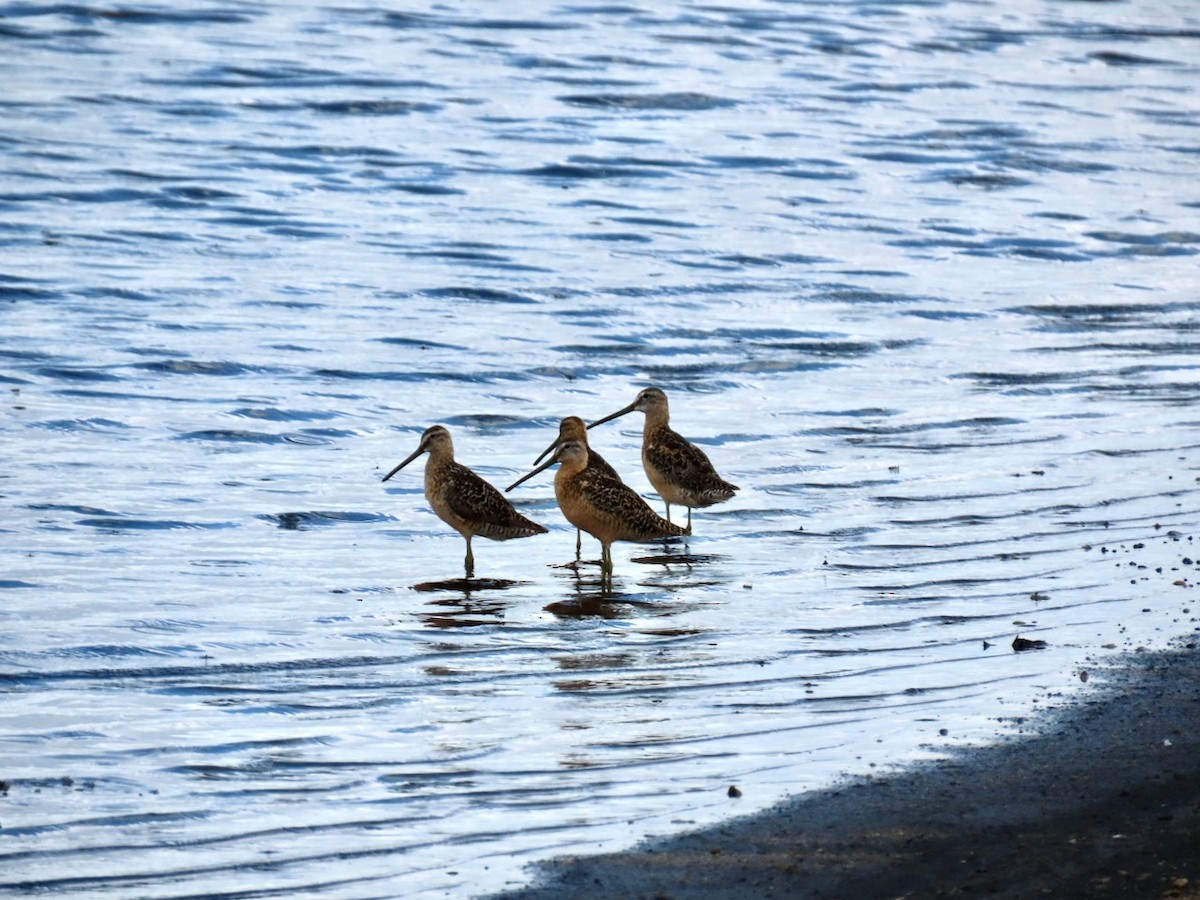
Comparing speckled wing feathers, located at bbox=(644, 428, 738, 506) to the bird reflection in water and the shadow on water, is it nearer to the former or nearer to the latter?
the shadow on water

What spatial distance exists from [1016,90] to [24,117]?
13.4 meters

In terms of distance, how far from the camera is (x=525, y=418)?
542 inches

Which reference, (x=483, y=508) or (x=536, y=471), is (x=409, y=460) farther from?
(x=483, y=508)

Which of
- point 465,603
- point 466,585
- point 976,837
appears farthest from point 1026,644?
point 466,585

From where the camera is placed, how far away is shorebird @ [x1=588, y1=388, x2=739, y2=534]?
11.5 m

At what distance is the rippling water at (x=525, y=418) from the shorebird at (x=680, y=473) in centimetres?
21

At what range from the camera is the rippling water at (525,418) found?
730cm

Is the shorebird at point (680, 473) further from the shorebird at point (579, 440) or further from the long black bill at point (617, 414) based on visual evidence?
the long black bill at point (617, 414)

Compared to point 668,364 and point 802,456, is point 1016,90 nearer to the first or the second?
point 668,364

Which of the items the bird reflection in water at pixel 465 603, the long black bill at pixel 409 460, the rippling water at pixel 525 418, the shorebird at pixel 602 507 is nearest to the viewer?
the rippling water at pixel 525 418

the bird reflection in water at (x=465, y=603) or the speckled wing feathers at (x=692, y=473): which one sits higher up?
the speckled wing feathers at (x=692, y=473)

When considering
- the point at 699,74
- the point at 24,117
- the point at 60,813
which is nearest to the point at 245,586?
the point at 60,813

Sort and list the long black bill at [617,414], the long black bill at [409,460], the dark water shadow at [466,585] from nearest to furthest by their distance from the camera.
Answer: the dark water shadow at [466,585] → the long black bill at [409,460] → the long black bill at [617,414]

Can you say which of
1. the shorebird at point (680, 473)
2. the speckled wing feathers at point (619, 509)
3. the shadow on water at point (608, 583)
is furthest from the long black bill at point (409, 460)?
the shorebird at point (680, 473)
